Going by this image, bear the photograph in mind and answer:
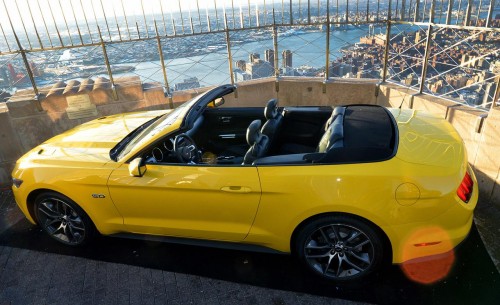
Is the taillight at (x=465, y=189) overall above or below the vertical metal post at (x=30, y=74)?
below

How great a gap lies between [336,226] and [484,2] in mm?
4480

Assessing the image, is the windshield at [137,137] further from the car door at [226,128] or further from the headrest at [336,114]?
the headrest at [336,114]

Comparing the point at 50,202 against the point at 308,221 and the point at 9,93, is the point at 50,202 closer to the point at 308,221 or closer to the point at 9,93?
the point at 308,221

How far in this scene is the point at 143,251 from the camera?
3.73m

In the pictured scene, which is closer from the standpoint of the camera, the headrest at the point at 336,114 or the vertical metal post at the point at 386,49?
the headrest at the point at 336,114

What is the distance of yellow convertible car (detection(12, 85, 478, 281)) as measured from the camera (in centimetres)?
265

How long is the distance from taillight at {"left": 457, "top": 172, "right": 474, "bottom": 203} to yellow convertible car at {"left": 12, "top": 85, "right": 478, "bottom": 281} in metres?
0.01

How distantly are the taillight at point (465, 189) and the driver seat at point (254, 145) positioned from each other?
1.59m

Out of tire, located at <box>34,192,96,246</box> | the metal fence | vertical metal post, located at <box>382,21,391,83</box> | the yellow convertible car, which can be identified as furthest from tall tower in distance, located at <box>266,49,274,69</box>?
tire, located at <box>34,192,96,246</box>

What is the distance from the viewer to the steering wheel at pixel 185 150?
3283 millimetres

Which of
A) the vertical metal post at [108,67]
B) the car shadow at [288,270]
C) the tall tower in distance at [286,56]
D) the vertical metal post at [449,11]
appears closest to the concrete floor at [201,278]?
the car shadow at [288,270]

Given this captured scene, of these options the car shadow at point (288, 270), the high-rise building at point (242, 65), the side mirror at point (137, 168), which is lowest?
the car shadow at point (288, 270)

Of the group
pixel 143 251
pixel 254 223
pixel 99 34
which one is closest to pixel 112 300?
pixel 143 251

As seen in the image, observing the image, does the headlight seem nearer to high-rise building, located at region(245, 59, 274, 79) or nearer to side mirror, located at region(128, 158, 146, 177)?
side mirror, located at region(128, 158, 146, 177)
